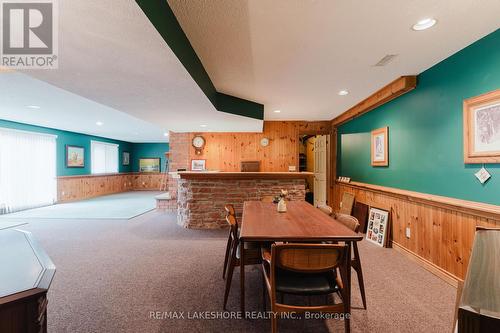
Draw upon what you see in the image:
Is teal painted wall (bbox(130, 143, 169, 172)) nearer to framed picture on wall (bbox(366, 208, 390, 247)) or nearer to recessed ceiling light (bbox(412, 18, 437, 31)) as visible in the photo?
framed picture on wall (bbox(366, 208, 390, 247))

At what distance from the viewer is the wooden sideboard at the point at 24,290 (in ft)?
2.56

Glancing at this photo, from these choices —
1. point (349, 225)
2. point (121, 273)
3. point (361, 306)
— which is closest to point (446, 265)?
point (361, 306)

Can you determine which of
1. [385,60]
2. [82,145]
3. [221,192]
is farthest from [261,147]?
[82,145]

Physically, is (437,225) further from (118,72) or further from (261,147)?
(261,147)

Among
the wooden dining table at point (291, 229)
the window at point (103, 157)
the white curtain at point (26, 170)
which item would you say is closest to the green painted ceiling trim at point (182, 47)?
the wooden dining table at point (291, 229)

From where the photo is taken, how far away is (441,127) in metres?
2.62

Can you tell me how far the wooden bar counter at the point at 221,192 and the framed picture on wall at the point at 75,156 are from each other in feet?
19.3

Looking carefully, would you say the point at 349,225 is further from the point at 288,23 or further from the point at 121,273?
the point at 121,273

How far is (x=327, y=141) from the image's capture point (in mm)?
5816

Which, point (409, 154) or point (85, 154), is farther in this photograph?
point (85, 154)

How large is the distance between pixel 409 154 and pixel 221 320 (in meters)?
3.14

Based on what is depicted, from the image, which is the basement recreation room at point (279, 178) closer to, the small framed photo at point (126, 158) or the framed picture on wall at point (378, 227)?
the framed picture on wall at point (378, 227)

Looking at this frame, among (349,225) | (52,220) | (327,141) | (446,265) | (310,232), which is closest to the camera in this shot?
(310,232)

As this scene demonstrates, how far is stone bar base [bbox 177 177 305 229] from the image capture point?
14.7ft
